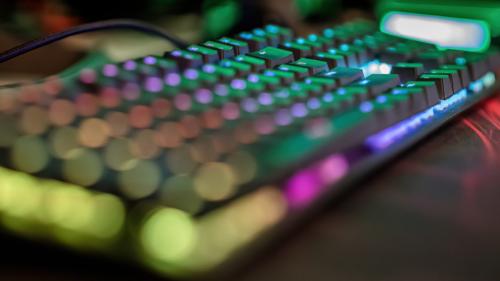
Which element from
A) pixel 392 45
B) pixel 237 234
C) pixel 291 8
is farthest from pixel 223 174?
pixel 291 8

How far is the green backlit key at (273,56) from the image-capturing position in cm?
56

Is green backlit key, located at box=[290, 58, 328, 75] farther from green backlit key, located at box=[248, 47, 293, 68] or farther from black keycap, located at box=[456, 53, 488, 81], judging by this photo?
black keycap, located at box=[456, 53, 488, 81]

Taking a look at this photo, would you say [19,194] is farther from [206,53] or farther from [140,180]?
[206,53]

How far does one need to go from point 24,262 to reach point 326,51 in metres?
0.37

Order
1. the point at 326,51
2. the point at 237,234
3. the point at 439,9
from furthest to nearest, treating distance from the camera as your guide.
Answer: the point at 439,9 < the point at 326,51 < the point at 237,234

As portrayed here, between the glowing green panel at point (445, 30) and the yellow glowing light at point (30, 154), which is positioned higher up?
the yellow glowing light at point (30, 154)

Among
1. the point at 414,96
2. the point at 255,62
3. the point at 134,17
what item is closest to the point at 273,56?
the point at 255,62

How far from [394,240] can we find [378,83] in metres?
0.18

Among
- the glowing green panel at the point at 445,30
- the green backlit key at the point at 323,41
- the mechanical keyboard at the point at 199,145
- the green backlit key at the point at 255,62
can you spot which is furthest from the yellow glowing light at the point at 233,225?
the glowing green panel at the point at 445,30

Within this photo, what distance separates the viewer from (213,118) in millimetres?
425

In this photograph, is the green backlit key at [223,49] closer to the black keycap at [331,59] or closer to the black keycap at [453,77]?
the black keycap at [331,59]

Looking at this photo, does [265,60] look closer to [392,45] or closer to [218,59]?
[218,59]

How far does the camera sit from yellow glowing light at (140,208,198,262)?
0.31 meters

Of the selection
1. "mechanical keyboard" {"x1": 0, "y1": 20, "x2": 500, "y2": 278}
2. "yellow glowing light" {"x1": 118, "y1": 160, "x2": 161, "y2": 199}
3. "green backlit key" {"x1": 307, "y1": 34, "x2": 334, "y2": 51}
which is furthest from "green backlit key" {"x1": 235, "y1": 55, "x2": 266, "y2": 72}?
"yellow glowing light" {"x1": 118, "y1": 160, "x2": 161, "y2": 199}
